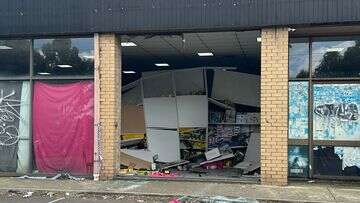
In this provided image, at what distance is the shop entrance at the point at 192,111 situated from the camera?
1563 cm

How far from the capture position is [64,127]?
13.4 metres

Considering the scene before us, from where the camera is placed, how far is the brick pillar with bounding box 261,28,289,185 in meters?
12.1

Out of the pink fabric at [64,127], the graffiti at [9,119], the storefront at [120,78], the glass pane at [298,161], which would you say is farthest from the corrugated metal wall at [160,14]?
the glass pane at [298,161]

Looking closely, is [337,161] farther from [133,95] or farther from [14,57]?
[14,57]

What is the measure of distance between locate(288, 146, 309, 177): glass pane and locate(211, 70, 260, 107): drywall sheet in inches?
187

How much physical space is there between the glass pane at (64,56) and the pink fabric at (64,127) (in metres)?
0.35

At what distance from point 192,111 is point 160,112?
1067 mm

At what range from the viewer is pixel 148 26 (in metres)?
12.7

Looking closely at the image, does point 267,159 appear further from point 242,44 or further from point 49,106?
point 49,106

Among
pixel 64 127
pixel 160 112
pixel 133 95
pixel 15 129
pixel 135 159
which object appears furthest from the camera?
pixel 133 95

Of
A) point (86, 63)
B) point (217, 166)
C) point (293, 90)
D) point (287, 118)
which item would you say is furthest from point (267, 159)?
point (86, 63)

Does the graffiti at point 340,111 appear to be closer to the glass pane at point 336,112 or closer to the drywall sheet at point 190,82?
the glass pane at point 336,112

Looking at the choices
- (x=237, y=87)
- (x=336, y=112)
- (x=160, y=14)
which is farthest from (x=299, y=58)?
(x=237, y=87)

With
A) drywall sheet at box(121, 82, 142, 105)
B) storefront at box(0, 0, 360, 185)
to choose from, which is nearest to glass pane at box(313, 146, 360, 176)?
storefront at box(0, 0, 360, 185)
